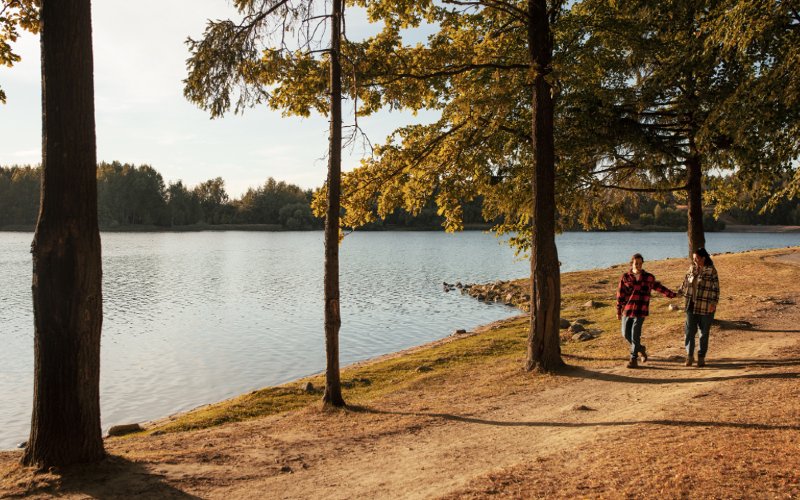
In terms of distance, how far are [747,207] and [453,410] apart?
1179 centimetres

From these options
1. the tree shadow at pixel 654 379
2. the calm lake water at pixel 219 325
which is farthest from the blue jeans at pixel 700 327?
the calm lake water at pixel 219 325

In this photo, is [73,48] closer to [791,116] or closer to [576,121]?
[576,121]

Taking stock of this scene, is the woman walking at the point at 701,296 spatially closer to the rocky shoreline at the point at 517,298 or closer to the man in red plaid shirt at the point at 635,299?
the man in red plaid shirt at the point at 635,299

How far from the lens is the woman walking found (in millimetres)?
11695

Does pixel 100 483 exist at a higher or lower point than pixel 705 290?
lower

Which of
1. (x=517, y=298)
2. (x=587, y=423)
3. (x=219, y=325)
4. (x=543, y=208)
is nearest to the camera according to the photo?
(x=587, y=423)

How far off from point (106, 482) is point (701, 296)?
1091 cm

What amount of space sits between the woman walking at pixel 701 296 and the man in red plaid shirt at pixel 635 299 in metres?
0.46

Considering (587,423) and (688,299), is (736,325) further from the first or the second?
(587,423)

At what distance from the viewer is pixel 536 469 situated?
6762mm

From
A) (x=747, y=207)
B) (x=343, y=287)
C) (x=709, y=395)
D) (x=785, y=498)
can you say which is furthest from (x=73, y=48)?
(x=343, y=287)

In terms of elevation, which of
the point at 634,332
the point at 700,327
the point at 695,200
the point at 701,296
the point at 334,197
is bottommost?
the point at 634,332

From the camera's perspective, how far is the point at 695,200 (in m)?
16.2

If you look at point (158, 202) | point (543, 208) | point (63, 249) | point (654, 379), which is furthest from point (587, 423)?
point (158, 202)
